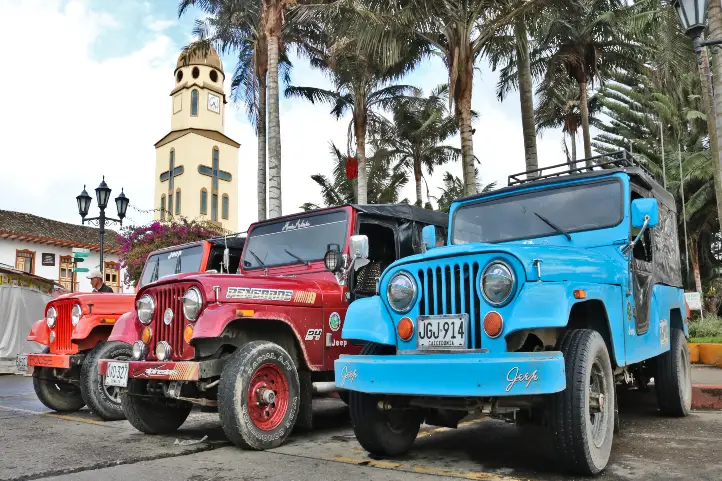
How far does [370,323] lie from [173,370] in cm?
184

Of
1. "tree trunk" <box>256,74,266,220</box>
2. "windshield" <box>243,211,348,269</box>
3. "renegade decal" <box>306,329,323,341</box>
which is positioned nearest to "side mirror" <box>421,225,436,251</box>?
"windshield" <box>243,211,348,269</box>

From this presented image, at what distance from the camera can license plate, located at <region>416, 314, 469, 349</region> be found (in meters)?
4.10

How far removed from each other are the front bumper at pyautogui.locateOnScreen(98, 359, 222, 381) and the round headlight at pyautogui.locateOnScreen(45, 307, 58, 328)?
2.95 metres

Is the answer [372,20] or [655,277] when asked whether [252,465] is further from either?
[372,20]

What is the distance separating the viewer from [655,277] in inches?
230

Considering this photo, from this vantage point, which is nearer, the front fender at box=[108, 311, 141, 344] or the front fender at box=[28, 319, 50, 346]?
the front fender at box=[108, 311, 141, 344]

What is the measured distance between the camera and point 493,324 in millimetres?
3975

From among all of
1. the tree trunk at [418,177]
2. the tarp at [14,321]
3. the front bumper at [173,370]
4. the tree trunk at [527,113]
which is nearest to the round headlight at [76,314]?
the front bumper at [173,370]

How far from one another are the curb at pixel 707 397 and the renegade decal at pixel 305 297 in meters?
4.44

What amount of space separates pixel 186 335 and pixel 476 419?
3081 mm

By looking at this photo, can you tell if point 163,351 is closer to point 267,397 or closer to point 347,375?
point 267,397

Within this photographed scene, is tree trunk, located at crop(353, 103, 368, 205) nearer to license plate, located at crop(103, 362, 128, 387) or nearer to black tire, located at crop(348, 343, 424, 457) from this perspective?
license plate, located at crop(103, 362, 128, 387)

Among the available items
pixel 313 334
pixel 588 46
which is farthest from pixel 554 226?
pixel 588 46

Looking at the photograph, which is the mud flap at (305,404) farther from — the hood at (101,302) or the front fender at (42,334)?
the front fender at (42,334)
